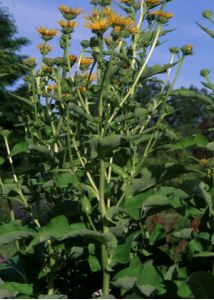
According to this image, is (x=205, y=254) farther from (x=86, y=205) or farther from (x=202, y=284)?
(x=86, y=205)

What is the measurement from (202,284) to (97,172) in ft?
2.35

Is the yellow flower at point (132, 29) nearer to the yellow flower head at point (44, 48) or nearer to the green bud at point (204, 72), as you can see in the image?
the green bud at point (204, 72)

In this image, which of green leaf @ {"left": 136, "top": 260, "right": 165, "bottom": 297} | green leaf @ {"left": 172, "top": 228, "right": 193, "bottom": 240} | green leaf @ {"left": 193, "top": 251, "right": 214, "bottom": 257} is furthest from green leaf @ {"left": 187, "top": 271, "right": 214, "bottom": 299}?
green leaf @ {"left": 172, "top": 228, "right": 193, "bottom": 240}

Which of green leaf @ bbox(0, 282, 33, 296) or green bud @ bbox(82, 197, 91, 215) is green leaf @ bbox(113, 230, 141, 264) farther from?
green leaf @ bbox(0, 282, 33, 296)

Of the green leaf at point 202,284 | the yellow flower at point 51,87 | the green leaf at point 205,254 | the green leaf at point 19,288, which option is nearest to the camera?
the green leaf at point 202,284

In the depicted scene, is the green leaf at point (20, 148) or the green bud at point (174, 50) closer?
the green leaf at point (20, 148)

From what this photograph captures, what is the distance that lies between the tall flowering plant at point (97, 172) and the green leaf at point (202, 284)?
0.66 feet

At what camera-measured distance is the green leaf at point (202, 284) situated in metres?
1.82

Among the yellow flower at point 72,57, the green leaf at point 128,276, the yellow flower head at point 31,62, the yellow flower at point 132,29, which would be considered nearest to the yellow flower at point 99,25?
the yellow flower at point 132,29

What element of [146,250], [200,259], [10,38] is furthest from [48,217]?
Result: [10,38]

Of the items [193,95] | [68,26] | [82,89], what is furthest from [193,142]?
[68,26]

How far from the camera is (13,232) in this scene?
2.33m

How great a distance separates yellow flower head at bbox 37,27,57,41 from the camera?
2746 millimetres

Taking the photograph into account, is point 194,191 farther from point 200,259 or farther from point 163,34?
point 163,34
